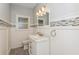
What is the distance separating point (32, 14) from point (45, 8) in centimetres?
19

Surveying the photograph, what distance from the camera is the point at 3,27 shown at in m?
1.29

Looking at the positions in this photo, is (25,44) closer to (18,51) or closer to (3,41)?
(18,51)

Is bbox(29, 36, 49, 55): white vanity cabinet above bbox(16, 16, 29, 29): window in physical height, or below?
below

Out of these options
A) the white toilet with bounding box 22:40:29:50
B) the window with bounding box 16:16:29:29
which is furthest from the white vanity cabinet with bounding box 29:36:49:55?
the window with bounding box 16:16:29:29

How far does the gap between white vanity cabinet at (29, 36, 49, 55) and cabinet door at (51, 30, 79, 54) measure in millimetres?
80

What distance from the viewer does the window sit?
1.30 meters

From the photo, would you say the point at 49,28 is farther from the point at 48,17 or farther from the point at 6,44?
the point at 6,44

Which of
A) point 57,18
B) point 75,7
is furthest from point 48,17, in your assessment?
point 75,7

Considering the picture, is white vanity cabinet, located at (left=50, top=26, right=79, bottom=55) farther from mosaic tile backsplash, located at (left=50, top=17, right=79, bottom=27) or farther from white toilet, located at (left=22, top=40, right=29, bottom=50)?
white toilet, located at (left=22, top=40, right=29, bottom=50)

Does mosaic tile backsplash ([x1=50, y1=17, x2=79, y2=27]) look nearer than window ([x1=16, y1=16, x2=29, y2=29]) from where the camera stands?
Yes

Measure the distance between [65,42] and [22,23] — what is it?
60 cm

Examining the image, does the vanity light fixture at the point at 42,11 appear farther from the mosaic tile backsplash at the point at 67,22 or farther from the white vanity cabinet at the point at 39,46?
the white vanity cabinet at the point at 39,46

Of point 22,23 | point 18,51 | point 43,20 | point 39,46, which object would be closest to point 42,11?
point 43,20

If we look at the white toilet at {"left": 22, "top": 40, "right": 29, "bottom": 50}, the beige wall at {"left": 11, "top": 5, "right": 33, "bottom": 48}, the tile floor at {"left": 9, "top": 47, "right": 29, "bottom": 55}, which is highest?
the beige wall at {"left": 11, "top": 5, "right": 33, "bottom": 48}
